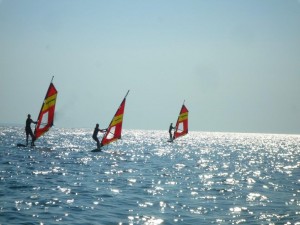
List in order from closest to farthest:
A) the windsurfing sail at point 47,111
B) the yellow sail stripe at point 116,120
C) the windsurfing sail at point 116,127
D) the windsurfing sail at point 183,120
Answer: the windsurfing sail at point 47,111, the yellow sail stripe at point 116,120, the windsurfing sail at point 116,127, the windsurfing sail at point 183,120

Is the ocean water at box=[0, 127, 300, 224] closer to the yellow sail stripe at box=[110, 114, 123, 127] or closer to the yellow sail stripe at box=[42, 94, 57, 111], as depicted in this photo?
the yellow sail stripe at box=[42, 94, 57, 111]

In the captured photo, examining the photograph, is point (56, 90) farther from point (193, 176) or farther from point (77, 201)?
point (77, 201)

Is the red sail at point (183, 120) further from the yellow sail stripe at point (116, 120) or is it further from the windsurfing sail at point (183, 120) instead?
the yellow sail stripe at point (116, 120)

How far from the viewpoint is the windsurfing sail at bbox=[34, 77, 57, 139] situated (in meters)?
31.3

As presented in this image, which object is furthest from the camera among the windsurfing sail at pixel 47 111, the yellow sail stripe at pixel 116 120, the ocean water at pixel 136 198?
the yellow sail stripe at pixel 116 120

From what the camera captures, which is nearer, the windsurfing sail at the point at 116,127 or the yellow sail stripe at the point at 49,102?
the yellow sail stripe at the point at 49,102

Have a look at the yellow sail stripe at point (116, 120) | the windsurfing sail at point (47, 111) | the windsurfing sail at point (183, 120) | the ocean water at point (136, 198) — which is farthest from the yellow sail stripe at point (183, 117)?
the ocean water at point (136, 198)

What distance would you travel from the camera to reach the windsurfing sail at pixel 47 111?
103 ft

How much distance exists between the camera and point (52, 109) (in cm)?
3188

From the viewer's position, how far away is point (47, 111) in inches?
1246

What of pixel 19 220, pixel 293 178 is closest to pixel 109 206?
pixel 19 220

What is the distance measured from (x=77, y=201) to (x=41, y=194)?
5.41 feet

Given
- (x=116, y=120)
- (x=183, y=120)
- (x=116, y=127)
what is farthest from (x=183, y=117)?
(x=116, y=120)

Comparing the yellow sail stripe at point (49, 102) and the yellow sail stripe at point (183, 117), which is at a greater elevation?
the yellow sail stripe at point (49, 102)
